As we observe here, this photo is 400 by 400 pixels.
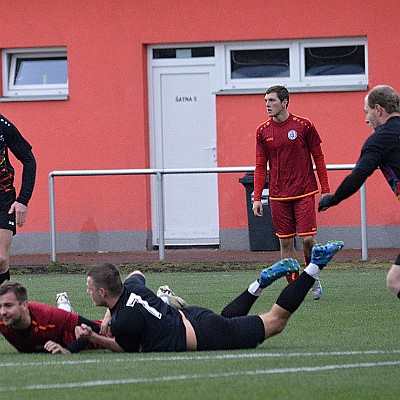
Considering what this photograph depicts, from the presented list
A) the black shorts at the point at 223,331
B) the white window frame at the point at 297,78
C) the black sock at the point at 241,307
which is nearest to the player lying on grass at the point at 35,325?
the black shorts at the point at 223,331

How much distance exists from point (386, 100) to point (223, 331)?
202cm

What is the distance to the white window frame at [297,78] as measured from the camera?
20.3 m

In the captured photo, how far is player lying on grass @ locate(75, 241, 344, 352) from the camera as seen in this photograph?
884 cm

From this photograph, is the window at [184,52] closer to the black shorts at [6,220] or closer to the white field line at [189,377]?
the black shorts at [6,220]

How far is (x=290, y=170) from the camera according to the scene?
44.3ft

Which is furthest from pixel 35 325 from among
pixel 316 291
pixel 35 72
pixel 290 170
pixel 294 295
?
pixel 35 72

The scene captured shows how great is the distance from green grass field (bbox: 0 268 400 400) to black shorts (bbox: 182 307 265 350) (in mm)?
127

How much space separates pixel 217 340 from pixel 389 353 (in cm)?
124

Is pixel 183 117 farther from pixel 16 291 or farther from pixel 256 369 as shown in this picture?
pixel 256 369

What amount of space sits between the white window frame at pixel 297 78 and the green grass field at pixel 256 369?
28.4 ft

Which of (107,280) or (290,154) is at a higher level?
(290,154)

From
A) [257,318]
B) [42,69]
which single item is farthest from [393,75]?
[257,318]

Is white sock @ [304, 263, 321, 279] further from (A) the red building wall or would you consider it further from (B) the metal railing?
(A) the red building wall

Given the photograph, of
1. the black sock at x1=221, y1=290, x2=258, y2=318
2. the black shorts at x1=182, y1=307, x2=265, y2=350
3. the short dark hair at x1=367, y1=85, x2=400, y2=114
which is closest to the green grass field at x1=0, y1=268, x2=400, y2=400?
the black shorts at x1=182, y1=307, x2=265, y2=350
